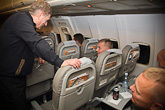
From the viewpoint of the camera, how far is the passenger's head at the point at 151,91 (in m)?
0.86

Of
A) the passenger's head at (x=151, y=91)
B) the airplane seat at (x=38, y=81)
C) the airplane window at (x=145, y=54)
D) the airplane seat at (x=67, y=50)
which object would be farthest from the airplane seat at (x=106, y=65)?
the airplane window at (x=145, y=54)

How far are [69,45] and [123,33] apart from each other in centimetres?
185

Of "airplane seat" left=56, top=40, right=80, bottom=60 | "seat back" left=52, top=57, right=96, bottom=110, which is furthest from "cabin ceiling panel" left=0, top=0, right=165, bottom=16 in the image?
"seat back" left=52, top=57, right=96, bottom=110

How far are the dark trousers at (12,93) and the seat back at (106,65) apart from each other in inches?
51.7

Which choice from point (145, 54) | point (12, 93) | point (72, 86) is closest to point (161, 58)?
point (145, 54)

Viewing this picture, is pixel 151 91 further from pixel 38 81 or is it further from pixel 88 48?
pixel 88 48

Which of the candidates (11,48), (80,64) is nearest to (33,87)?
(11,48)

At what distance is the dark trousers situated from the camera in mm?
1833

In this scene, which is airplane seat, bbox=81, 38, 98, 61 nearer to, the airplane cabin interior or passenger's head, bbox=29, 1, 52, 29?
the airplane cabin interior

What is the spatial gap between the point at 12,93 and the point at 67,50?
61.0 inches

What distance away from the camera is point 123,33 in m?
3.67

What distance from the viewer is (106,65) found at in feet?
6.51

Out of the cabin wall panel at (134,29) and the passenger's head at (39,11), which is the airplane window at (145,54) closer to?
the cabin wall panel at (134,29)

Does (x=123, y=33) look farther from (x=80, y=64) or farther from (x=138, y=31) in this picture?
(x=80, y=64)
